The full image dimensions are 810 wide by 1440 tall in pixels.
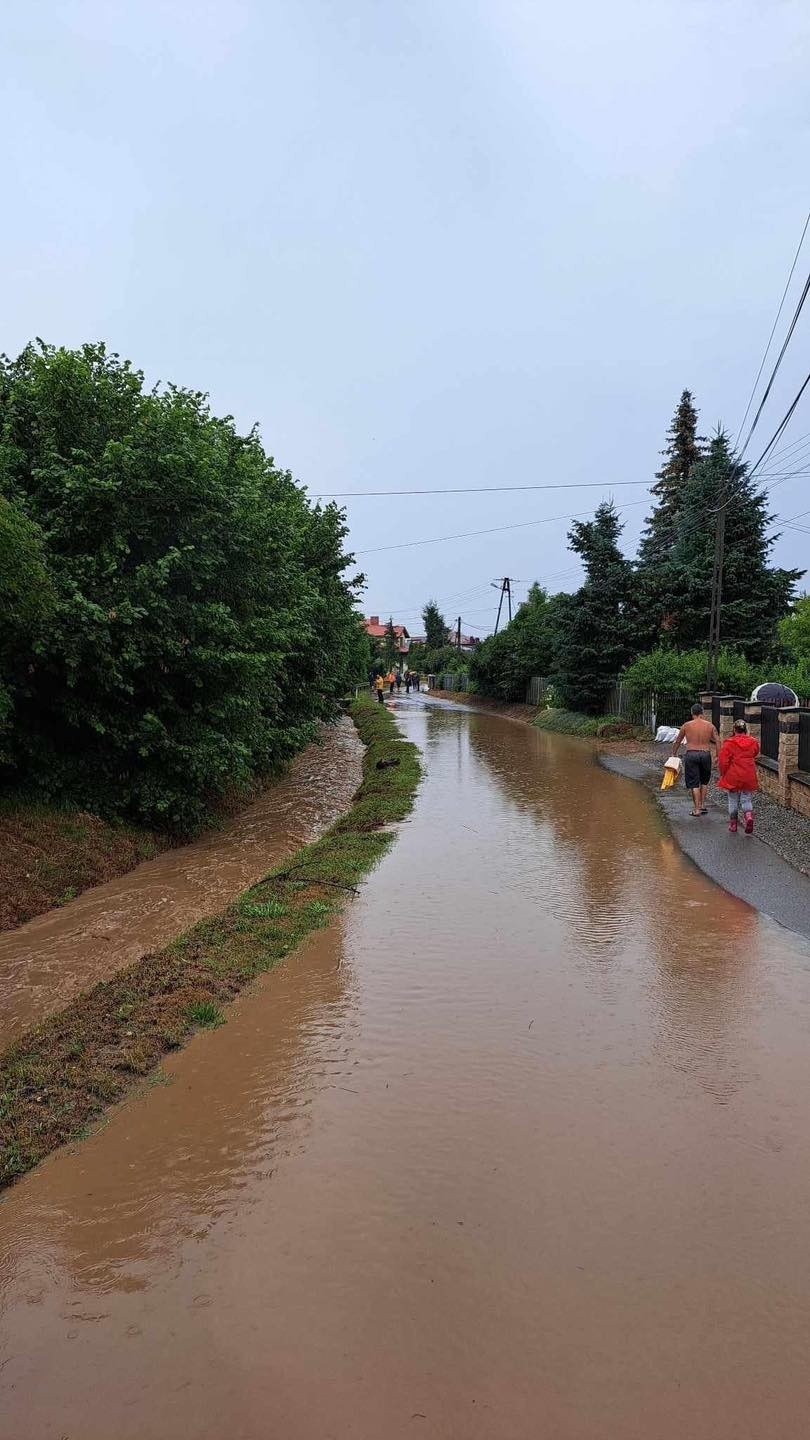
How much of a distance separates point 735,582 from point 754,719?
13097 millimetres

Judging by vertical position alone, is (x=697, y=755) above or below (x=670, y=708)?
below

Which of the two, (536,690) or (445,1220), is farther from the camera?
(536,690)

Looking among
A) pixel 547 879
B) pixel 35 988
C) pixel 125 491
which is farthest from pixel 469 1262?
pixel 125 491

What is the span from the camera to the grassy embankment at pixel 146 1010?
430 centimetres

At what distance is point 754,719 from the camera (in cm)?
1527

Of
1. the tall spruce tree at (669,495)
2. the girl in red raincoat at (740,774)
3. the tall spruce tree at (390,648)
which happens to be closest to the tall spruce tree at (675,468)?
the tall spruce tree at (669,495)

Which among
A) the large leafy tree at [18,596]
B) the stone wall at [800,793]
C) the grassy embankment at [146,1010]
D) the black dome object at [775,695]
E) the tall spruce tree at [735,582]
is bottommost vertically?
the grassy embankment at [146,1010]

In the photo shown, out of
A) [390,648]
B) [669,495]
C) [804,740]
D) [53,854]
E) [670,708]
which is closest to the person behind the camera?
[53,854]

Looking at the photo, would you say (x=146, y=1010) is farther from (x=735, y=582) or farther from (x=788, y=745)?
(x=735, y=582)

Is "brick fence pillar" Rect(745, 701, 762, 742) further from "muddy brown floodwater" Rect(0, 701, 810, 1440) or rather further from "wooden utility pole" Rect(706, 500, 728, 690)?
"muddy brown floodwater" Rect(0, 701, 810, 1440)

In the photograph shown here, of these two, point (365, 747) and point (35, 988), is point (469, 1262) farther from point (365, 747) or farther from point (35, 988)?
point (365, 747)

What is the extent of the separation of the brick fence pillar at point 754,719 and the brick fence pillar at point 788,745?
2574 mm

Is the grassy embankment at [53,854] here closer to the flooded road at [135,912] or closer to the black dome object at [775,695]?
the flooded road at [135,912]

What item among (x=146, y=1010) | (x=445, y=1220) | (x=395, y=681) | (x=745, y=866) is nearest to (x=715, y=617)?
(x=745, y=866)
